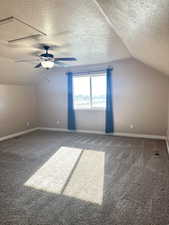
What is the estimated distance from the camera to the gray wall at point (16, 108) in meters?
4.80

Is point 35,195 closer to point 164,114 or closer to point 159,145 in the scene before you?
point 159,145

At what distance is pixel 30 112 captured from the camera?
590 centimetres

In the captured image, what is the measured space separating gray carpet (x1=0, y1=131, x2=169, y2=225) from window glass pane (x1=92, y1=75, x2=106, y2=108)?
1748 millimetres

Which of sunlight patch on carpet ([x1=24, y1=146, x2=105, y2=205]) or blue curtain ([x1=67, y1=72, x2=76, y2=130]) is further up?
blue curtain ([x1=67, y1=72, x2=76, y2=130])

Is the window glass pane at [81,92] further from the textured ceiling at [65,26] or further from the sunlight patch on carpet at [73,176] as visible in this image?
the sunlight patch on carpet at [73,176]

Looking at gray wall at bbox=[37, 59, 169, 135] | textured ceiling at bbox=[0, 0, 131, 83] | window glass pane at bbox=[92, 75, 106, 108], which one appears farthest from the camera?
window glass pane at bbox=[92, 75, 106, 108]

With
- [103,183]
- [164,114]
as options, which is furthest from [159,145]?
[103,183]

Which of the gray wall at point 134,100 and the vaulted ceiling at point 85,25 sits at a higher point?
the vaulted ceiling at point 85,25

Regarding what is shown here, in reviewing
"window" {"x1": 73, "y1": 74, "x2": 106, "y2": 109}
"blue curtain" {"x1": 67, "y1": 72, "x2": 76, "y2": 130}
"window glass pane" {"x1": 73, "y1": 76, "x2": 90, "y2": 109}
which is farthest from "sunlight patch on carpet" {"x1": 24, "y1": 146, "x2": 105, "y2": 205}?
"window glass pane" {"x1": 73, "y1": 76, "x2": 90, "y2": 109}

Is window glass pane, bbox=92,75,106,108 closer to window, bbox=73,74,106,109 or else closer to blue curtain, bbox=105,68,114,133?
window, bbox=73,74,106,109

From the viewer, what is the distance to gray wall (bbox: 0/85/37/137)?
15.7ft

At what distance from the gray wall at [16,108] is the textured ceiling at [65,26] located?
65.1 inches

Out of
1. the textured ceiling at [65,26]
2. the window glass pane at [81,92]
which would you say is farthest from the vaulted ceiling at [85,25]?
the window glass pane at [81,92]

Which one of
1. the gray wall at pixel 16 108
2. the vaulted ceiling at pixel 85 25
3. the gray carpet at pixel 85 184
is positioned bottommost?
the gray carpet at pixel 85 184
